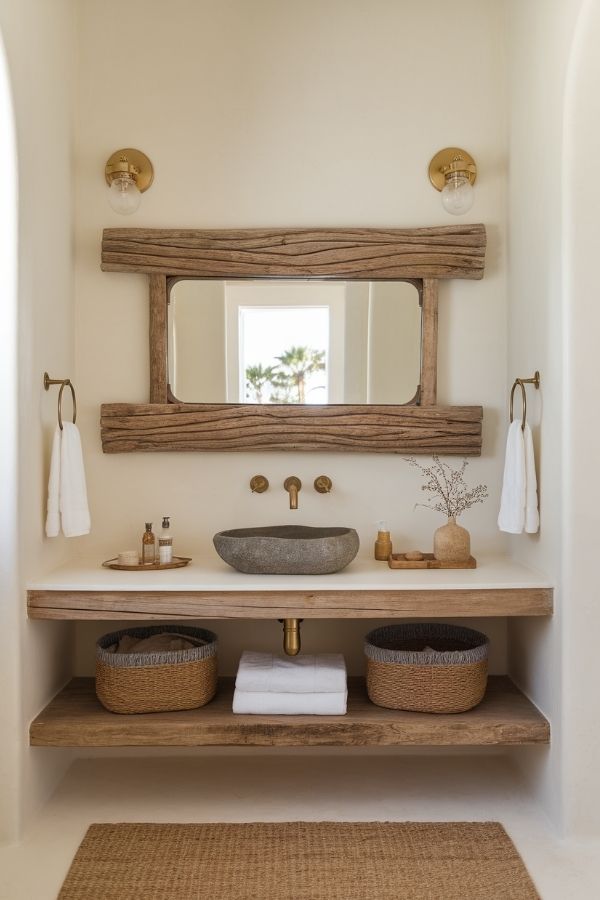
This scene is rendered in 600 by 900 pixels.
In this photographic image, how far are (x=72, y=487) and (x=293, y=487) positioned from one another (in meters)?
0.74

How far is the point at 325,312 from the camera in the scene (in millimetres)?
2871

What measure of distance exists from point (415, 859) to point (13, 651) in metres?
1.25

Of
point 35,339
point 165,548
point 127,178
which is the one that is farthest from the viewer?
point 127,178

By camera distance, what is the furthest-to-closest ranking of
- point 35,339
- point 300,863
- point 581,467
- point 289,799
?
point 289,799 < point 35,339 < point 581,467 < point 300,863

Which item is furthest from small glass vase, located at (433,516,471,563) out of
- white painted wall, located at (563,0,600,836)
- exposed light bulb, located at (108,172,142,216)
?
exposed light bulb, located at (108,172,142,216)

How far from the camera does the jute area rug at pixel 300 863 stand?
207cm

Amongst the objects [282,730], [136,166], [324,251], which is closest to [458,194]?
[324,251]

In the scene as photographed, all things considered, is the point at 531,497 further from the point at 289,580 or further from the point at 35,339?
the point at 35,339

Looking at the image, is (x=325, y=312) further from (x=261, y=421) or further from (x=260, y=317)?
(x=261, y=421)

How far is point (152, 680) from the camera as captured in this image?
2.47m

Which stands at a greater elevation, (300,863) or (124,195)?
(124,195)

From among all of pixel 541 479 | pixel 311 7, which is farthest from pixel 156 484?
pixel 311 7

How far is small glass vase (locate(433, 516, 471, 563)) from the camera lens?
2.66 metres

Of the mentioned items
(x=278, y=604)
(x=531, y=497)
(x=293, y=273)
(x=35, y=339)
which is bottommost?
(x=278, y=604)
